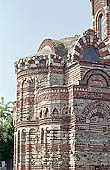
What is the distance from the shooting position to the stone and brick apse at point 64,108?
1046 inches

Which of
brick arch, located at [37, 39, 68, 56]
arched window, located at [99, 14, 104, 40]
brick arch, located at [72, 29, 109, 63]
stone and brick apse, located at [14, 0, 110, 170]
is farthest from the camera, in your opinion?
arched window, located at [99, 14, 104, 40]

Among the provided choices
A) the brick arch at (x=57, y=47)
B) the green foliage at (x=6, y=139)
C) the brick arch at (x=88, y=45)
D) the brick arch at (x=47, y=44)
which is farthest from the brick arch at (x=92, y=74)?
the green foliage at (x=6, y=139)

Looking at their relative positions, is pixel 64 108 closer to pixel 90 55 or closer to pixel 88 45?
pixel 90 55

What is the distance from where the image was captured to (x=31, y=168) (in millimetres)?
28156

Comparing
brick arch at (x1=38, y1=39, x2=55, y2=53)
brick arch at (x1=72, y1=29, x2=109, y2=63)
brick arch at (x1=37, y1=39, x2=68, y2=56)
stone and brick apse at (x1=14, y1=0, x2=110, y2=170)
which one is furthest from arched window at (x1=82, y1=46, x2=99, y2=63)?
brick arch at (x1=38, y1=39, x2=55, y2=53)

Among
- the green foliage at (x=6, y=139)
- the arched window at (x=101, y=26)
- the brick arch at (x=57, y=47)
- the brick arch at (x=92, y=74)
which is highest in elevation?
the arched window at (x=101, y=26)

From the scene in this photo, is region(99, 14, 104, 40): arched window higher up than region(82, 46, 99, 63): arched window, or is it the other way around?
region(99, 14, 104, 40): arched window

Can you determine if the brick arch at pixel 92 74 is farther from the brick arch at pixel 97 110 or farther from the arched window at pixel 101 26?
the arched window at pixel 101 26

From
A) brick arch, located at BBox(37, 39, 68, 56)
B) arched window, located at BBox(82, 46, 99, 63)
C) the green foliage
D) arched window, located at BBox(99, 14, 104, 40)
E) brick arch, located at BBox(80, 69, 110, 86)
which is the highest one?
arched window, located at BBox(99, 14, 104, 40)

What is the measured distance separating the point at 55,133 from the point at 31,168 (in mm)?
3300

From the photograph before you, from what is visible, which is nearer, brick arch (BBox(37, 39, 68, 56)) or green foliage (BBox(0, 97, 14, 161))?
brick arch (BBox(37, 39, 68, 56))

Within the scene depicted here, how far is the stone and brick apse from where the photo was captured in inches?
1046

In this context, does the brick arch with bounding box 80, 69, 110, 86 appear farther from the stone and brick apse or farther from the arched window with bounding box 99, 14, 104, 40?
the arched window with bounding box 99, 14, 104, 40

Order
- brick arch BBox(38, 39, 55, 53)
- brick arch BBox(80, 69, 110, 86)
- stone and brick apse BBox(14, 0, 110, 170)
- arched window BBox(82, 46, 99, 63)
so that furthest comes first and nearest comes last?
1. brick arch BBox(38, 39, 55, 53)
2. arched window BBox(82, 46, 99, 63)
3. brick arch BBox(80, 69, 110, 86)
4. stone and brick apse BBox(14, 0, 110, 170)
